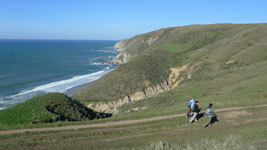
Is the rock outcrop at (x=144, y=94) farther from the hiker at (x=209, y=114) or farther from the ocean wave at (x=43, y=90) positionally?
the hiker at (x=209, y=114)

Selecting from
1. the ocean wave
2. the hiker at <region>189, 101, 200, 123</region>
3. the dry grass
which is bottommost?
the ocean wave

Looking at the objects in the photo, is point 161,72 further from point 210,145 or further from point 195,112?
point 210,145

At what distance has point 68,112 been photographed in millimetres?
23656

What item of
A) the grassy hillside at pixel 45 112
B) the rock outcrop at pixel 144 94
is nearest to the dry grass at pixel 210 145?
the grassy hillside at pixel 45 112

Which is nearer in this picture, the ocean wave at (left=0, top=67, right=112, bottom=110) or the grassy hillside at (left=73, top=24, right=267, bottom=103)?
the grassy hillside at (left=73, top=24, right=267, bottom=103)

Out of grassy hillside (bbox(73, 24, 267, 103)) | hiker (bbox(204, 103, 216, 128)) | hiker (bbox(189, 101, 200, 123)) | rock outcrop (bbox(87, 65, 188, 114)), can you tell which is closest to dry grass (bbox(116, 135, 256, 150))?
hiker (bbox(204, 103, 216, 128))

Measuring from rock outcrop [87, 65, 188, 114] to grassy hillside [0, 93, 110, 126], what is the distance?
12.4m

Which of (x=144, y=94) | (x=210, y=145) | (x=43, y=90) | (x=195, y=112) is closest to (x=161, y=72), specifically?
(x=144, y=94)

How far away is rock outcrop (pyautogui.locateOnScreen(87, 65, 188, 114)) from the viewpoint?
4094 centimetres

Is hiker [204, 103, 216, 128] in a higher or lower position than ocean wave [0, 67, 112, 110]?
higher

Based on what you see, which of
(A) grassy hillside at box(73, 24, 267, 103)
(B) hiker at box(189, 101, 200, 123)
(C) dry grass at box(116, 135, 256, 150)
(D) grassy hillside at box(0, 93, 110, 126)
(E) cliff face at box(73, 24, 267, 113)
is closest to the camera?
(C) dry grass at box(116, 135, 256, 150)

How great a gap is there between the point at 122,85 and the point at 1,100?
93.3 ft

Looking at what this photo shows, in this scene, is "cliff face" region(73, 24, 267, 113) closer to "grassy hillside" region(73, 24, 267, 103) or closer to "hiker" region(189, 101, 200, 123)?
"grassy hillside" region(73, 24, 267, 103)

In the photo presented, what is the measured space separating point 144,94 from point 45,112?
2864cm
